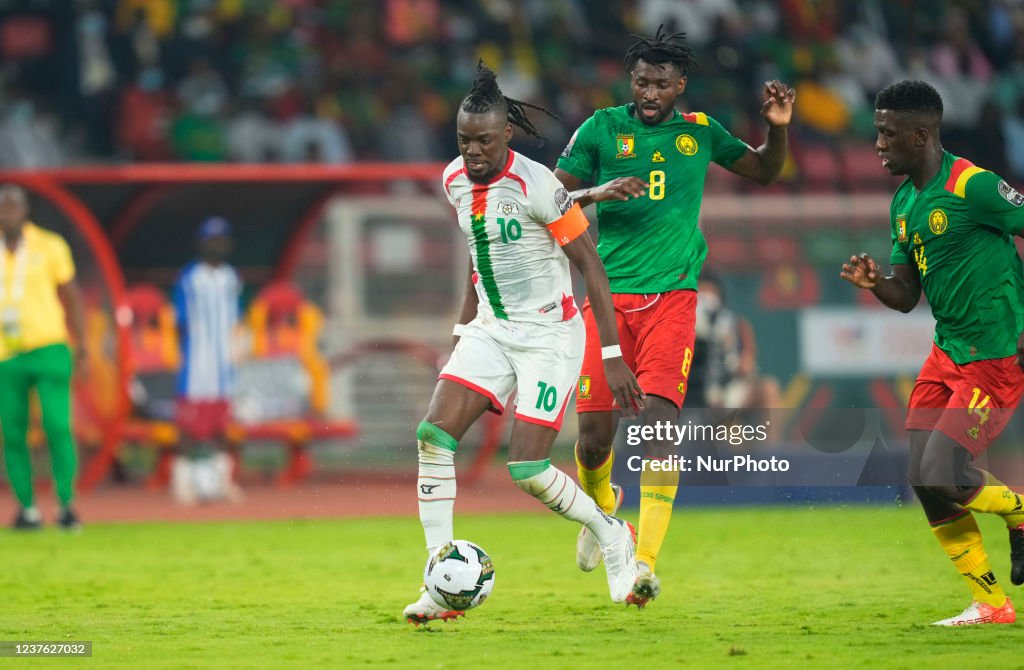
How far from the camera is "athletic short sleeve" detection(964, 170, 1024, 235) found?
7062 mm

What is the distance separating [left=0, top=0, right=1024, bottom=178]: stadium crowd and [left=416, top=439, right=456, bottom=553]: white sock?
31.7ft

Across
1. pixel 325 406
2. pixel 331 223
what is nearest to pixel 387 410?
pixel 325 406

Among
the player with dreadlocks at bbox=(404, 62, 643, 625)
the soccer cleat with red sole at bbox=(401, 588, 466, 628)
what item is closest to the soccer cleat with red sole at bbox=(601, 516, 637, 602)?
the player with dreadlocks at bbox=(404, 62, 643, 625)

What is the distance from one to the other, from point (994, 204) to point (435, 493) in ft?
9.29

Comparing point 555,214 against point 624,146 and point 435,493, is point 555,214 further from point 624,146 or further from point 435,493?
point 435,493

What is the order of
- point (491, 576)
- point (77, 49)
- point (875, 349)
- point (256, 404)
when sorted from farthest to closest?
point (77, 49) < point (256, 404) < point (875, 349) < point (491, 576)

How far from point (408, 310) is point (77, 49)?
212 inches

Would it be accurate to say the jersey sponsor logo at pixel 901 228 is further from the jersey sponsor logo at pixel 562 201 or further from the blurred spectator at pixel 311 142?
the blurred spectator at pixel 311 142

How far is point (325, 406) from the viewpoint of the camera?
608 inches

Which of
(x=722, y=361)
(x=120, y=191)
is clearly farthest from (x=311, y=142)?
(x=722, y=361)

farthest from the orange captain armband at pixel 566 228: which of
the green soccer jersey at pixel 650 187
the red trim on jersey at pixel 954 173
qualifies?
the red trim on jersey at pixel 954 173

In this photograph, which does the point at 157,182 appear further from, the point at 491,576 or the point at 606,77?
the point at 491,576

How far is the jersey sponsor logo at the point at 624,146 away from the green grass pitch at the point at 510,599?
7.54 feet

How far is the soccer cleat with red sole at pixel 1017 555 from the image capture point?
283 inches
